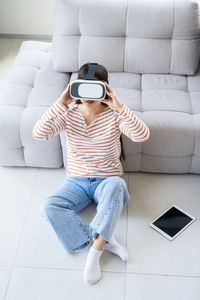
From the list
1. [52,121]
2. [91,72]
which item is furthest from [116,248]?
[91,72]

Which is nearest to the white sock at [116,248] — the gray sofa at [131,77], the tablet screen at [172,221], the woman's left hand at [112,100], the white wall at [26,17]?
the tablet screen at [172,221]

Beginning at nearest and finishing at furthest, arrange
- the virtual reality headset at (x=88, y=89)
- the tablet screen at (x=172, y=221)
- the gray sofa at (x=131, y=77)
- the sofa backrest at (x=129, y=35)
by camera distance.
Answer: the virtual reality headset at (x=88, y=89), the tablet screen at (x=172, y=221), the gray sofa at (x=131, y=77), the sofa backrest at (x=129, y=35)

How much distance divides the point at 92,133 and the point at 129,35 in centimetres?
78

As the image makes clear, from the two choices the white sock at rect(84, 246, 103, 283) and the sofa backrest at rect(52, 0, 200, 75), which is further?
the sofa backrest at rect(52, 0, 200, 75)

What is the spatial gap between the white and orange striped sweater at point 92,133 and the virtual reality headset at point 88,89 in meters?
0.15

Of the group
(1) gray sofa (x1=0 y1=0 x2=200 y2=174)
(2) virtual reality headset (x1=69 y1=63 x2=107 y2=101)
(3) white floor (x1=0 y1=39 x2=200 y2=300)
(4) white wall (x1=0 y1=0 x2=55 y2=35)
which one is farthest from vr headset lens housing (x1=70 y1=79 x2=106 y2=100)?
(4) white wall (x1=0 y1=0 x2=55 y2=35)

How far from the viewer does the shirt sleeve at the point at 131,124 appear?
67.8 inches

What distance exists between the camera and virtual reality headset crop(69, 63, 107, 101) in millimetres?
1604

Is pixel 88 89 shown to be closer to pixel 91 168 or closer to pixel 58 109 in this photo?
pixel 58 109

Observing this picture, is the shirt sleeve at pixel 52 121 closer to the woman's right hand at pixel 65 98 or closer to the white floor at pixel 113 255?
the woman's right hand at pixel 65 98

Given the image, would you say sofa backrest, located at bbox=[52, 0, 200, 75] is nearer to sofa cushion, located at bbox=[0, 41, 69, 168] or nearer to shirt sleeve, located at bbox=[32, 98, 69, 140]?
sofa cushion, located at bbox=[0, 41, 69, 168]

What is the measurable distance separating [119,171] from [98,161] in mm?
136

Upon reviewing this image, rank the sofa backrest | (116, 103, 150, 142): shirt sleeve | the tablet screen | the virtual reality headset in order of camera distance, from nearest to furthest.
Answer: the virtual reality headset, (116, 103, 150, 142): shirt sleeve, the tablet screen, the sofa backrest

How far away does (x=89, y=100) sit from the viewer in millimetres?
1711
